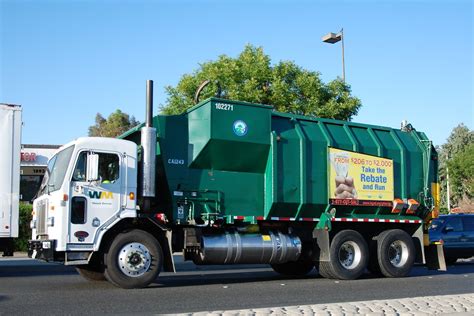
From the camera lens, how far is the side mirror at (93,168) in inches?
439

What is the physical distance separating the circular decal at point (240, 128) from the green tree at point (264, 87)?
957 centimetres

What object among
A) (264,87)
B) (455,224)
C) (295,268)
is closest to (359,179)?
(295,268)

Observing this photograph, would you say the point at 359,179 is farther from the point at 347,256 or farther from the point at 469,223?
the point at 469,223

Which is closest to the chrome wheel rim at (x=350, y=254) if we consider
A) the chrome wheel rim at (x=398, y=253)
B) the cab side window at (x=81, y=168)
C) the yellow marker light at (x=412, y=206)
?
the chrome wheel rim at (x=398, y=253)

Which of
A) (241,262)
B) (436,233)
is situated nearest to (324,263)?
(241,262)

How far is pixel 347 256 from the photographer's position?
549 inches

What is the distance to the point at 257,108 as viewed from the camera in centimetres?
1316

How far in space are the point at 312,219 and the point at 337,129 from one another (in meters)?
2.31

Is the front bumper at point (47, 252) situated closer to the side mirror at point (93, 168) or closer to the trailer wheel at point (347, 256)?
the side mirror at point (93, 168)

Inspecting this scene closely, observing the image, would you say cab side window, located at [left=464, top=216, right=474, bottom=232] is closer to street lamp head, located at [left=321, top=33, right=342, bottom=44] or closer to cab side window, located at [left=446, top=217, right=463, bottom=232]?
cab side window, located at [left=446, top=217, right=463, bottom=232]

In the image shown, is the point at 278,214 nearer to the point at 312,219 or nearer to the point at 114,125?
the point at 312,219

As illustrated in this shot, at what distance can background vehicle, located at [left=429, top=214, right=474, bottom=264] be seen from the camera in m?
19.0

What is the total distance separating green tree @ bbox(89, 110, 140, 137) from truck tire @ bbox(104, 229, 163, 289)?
38.4 meters

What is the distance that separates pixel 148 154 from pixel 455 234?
11.7m
